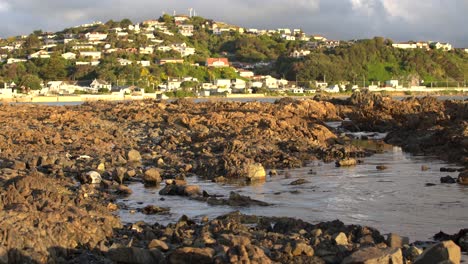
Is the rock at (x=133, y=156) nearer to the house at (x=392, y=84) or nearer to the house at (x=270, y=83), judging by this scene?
the house at (x=270, y=83)

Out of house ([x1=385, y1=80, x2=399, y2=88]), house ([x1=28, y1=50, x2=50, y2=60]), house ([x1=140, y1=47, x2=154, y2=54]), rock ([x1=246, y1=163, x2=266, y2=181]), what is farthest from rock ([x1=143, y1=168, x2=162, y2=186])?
house ([x1=140, y1=47, x2=154, y2=54])

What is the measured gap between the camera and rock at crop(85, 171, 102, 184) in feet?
55.1

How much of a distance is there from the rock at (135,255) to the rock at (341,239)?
8.53 ft

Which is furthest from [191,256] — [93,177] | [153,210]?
[93,177]

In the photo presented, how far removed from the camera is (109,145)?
952 inches

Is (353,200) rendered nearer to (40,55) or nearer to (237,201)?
(237,201)

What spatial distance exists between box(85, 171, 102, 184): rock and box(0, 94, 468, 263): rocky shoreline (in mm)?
37

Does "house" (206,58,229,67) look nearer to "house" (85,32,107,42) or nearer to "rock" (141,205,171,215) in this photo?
"house" (85,32,107,42)

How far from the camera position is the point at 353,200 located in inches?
590

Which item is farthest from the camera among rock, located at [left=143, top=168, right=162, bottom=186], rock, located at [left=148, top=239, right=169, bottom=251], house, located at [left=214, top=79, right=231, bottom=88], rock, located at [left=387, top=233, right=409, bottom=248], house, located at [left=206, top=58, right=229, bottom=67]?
house, located at [left=206, top=58, right=229, bottom=67]

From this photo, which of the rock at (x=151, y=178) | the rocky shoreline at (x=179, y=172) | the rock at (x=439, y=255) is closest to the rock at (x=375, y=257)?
the rocky shoreline at (x=179, y=172)

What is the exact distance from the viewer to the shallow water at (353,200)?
12.5m

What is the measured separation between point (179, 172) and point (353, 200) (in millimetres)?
6200

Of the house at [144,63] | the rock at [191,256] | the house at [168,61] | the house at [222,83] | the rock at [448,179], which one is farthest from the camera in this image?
the house at [168,61]
